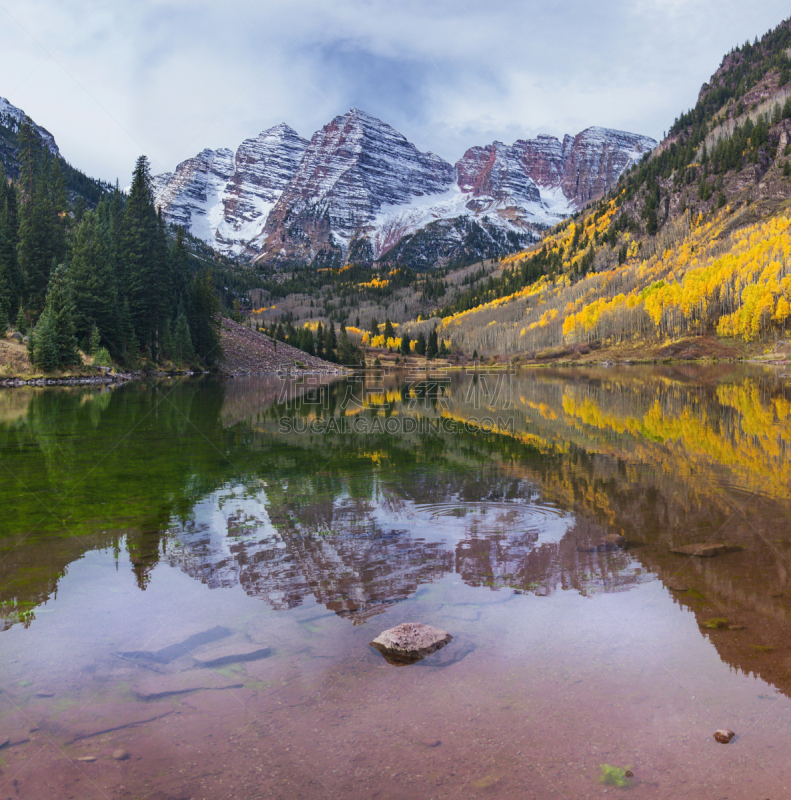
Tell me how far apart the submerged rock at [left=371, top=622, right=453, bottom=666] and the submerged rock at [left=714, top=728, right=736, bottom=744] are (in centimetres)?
252

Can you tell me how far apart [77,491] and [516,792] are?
11906mm

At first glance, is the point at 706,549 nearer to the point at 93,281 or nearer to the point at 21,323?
the point at 93,281

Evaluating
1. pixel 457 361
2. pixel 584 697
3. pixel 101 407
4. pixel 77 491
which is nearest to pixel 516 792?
pixel 584 697

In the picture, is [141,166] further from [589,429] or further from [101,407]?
[589,429]

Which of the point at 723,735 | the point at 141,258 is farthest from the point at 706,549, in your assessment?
the point at 141,258

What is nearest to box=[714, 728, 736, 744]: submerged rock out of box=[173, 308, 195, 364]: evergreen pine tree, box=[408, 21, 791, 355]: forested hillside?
box=[173, 308, 195, 364]: evergreen pine tree

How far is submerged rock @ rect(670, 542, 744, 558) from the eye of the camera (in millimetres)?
8203

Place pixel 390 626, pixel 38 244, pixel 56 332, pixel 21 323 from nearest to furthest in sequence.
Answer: pixel 390 626 < pixel 56 332 < pixel 21 323 < pixel 38 244

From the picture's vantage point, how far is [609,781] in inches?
155

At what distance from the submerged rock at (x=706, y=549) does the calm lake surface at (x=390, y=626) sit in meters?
0.16

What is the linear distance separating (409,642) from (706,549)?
5233mm

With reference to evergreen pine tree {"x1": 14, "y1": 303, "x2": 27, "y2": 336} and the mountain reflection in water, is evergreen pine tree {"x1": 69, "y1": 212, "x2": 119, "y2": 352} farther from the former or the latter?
the mountain reflection in water

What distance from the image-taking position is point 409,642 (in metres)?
5.71

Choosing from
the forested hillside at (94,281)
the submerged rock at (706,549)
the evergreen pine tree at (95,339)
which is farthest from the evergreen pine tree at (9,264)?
the submerged rock at (706,549)
